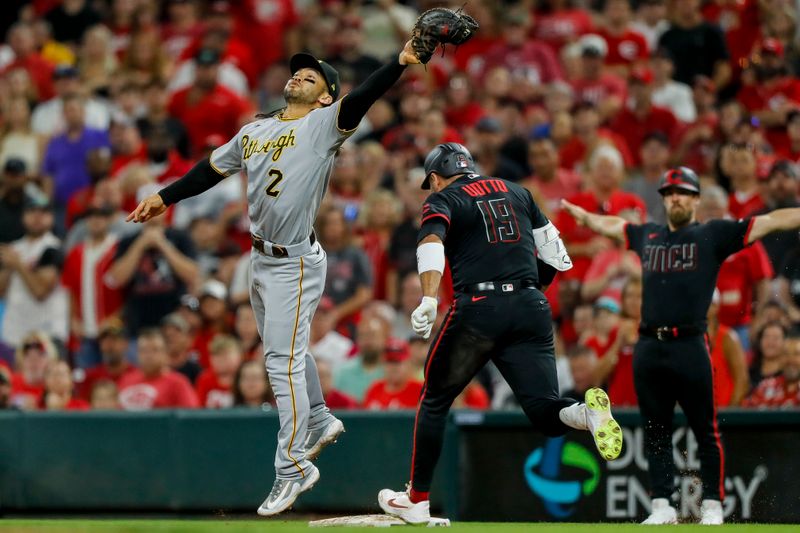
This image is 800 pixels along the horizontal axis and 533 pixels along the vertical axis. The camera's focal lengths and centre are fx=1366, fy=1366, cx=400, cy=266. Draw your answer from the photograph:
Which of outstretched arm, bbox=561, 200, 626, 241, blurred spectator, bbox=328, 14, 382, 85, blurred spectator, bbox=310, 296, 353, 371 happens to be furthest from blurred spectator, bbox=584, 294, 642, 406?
blurred spectator, bbox=328, 14, 382, 85

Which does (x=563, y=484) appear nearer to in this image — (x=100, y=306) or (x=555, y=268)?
(x=555, y=268)

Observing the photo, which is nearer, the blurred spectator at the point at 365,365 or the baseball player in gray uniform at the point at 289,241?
the baseball player in gray uniform at the point at 289,241

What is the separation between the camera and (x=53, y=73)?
1558 cm

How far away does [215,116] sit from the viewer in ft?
47.6

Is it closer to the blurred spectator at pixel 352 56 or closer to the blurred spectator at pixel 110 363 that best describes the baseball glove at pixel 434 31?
the blurred spectator at pixel 110 363

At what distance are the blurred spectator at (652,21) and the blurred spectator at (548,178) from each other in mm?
2763

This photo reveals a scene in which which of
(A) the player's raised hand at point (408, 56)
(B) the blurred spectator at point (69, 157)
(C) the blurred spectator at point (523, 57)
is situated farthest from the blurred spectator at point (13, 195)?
(A) the player's raised hand at point (408, 56)

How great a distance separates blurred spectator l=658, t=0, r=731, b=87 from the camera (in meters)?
14.1

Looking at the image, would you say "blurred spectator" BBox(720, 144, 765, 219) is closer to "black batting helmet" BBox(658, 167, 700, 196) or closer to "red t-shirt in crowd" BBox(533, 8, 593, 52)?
"black batting helmet" BBox(658, 167, 700, 196)

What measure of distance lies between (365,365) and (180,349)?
1.80m

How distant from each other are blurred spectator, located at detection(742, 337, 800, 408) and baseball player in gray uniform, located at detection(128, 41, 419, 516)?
3.75 metres

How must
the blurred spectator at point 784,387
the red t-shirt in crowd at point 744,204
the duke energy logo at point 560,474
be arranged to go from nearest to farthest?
the duke energy logo at point 560,474, the blurred spectator at point 784,387, the red t-shirt in crowd at point 744,204

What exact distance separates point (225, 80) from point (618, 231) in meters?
7.16

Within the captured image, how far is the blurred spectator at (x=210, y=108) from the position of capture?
47.5 feet
